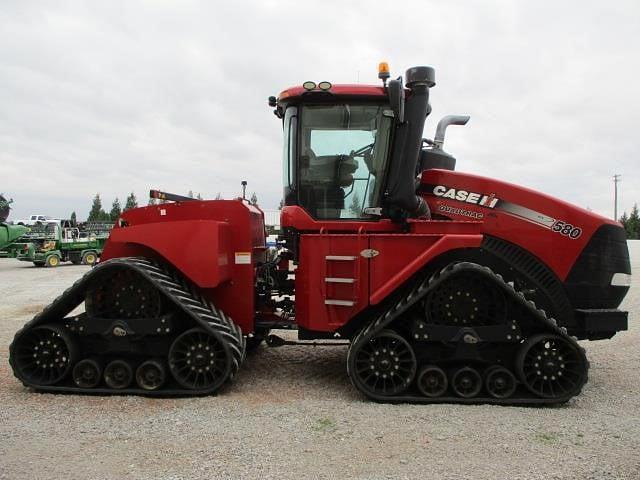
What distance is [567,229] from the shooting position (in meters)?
5.21

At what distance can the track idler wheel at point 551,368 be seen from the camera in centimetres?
468

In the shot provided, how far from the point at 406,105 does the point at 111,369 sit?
390 cm

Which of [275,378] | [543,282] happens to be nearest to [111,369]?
[275,378]

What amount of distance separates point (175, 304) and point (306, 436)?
1874mm

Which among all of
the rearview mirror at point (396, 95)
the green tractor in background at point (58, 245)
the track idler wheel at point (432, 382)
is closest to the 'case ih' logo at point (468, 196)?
the rearview mirror at point (396, 95)

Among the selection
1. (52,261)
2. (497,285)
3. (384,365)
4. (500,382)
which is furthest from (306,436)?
(52,261)

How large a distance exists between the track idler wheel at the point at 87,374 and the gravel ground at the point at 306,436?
0.15m

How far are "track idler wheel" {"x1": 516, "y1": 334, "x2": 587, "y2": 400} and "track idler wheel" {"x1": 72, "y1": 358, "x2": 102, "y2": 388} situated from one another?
3.98 meters

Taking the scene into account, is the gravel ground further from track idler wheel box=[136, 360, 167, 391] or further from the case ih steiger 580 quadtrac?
the case ih steiger 580 quadtrac

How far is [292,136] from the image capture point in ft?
17.7

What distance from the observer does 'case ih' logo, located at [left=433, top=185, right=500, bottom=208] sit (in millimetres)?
5270

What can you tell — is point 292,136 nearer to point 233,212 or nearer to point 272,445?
point 233,212

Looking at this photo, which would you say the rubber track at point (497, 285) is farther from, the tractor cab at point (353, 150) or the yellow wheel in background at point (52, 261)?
the yellow wheel in background at point (52, 261)

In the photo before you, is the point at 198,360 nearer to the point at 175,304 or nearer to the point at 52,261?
the point at 175,304
